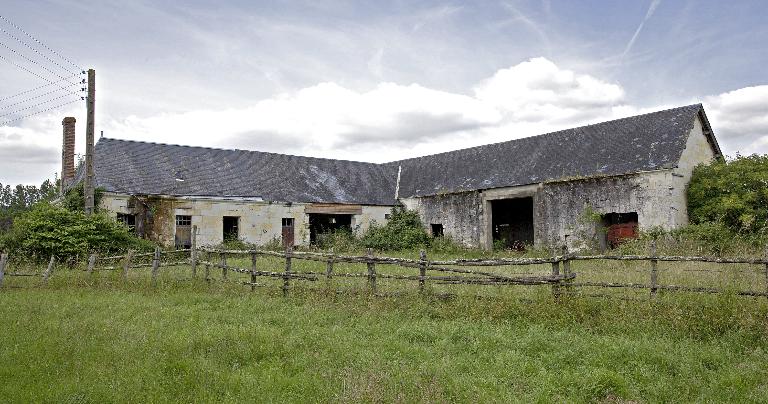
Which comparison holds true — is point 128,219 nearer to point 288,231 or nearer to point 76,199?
point 76,199

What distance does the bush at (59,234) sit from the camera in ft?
56.2

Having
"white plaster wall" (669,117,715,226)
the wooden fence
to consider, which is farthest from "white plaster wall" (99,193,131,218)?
"white plaster wall" (669,117,715,226)

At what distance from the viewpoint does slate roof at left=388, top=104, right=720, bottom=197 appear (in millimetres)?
19531

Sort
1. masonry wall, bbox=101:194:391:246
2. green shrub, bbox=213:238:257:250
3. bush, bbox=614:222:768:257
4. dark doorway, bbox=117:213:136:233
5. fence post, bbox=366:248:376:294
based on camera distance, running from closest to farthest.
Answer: fence post, bbox=366:248:376:294 < bush, bbox=614:222:768:257 < dark doorway, bbox=117:213:136:233 < masonry wall, bbox=101:194:391:246 < green shrub, bbox=213:238:257:250

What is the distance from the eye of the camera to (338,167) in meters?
29.0

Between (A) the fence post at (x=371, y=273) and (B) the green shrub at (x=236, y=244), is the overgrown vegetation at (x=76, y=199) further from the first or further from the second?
(A) the fence post at (x=371, y=273)

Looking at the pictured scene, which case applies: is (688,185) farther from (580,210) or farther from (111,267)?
(111,267)

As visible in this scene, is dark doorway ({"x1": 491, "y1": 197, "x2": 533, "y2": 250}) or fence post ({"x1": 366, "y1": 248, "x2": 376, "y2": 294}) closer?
fence post ({"x1": 366, "y1": 248, "x2": 376, "y2": 294})

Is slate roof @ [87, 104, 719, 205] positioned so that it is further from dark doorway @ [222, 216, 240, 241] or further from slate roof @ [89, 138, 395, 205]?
dark doorway @ [222, 216, 240, 241]

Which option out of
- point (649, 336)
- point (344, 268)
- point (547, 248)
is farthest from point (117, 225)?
point (649, 336)

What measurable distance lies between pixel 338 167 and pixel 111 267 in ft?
50.8

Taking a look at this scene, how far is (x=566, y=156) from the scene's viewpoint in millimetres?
22453

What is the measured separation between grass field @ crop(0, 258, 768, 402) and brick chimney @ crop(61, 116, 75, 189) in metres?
15.3

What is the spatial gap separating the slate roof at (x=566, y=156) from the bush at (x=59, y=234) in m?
14.1
